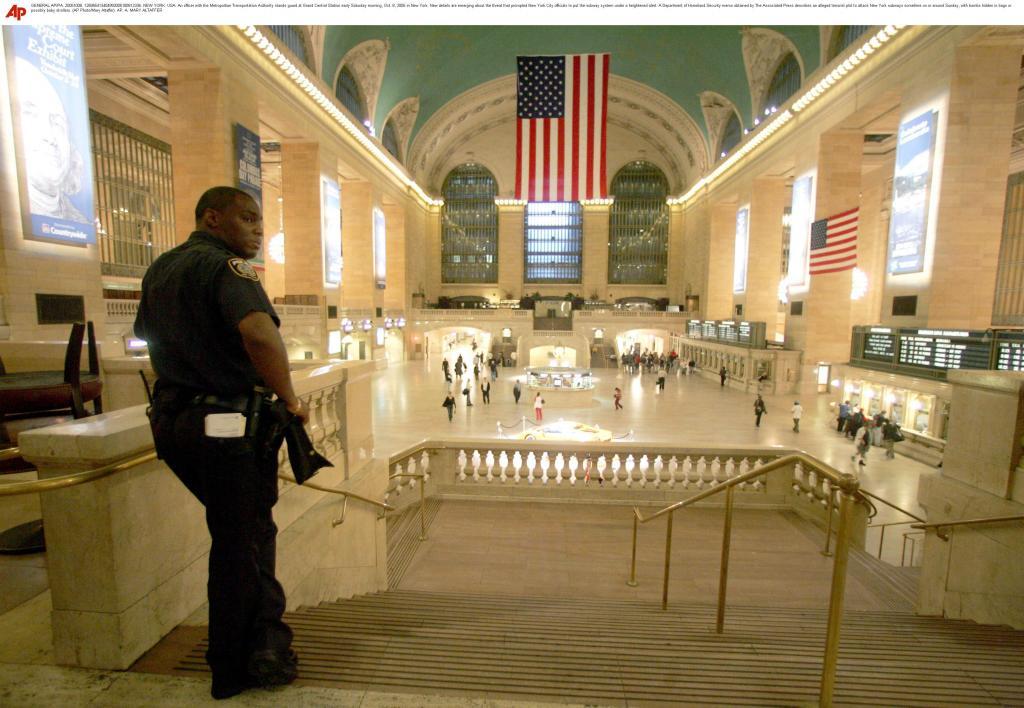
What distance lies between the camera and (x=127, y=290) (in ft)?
57.4

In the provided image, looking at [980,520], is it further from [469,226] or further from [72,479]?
[469,226]

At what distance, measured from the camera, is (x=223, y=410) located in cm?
153

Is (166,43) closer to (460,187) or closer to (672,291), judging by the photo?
(460,187)

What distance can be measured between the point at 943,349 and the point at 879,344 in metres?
2.32

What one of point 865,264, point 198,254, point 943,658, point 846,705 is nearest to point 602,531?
point 943,658

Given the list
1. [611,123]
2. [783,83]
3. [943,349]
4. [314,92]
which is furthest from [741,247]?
[314,92]

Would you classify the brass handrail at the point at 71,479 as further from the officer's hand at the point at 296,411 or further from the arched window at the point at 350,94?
the arched window at the point at 350,94

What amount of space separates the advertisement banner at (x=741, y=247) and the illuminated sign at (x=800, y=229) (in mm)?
4353

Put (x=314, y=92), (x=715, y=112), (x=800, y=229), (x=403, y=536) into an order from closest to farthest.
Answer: (x=403, y=536), (x=314, y=92), (x=800, y=229), (x=715, y=112)

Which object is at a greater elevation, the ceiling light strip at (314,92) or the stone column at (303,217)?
the ceiling light strip at (314,92)

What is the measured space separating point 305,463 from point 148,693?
837mm

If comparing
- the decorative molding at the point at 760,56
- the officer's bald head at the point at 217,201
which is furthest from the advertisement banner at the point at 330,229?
the officer's bald head at the point at 217,201

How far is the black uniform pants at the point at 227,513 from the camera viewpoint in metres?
1.49

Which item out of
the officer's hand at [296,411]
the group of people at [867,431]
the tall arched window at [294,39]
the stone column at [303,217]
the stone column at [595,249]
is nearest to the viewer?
the officer's hand at [296,411]
